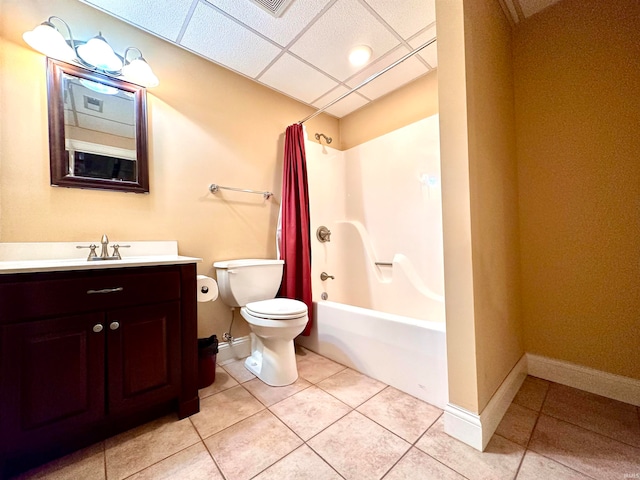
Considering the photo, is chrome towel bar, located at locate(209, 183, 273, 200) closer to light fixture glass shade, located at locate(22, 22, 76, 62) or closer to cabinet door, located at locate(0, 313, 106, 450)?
light fixture glass shade, located at locate(22, 22, 76, 62)

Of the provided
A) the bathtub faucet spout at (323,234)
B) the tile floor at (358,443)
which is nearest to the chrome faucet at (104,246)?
the tile floor at (358,443)

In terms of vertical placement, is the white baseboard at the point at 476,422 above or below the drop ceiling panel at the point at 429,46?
below


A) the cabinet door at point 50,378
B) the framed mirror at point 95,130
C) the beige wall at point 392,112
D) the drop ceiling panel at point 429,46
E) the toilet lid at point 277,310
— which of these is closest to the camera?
the cabinet door at point 50,378

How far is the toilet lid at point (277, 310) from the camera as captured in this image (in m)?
1.37

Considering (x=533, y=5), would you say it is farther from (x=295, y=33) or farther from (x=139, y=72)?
(x=139, y=72)

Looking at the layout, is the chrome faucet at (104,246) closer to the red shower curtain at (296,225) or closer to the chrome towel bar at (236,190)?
the chrome towel bar at (236,190)

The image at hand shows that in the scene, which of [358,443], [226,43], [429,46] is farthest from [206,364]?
[429,46]

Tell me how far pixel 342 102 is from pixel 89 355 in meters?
2.54

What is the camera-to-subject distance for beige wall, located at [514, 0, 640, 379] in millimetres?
1248

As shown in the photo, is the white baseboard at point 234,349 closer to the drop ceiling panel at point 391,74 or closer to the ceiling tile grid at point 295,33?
the ceiling tile grid at point 295,33

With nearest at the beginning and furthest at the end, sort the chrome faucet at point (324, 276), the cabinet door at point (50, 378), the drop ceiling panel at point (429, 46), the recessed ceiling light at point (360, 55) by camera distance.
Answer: the cabinet door at point (50, 378) < the drop ceiling panel at point (429, 46) < the recessed ceiling light at point (360, 55) < the chrome faucet at point (324, 276)

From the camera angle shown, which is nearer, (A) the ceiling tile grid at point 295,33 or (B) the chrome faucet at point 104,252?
(B) the chrome faucet at point 104,252

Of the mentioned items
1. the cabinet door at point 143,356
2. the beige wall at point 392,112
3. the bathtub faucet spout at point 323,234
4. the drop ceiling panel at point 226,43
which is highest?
the drop ceiling panel at point 226,43

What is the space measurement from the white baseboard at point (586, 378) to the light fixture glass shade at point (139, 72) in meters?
2.91
